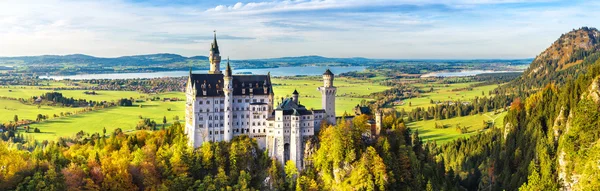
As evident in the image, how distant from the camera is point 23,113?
6457 inches

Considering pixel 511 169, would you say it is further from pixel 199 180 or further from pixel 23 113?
pixel 23 113

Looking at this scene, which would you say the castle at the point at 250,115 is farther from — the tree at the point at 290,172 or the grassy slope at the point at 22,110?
the grassy slope at the point at 22,110

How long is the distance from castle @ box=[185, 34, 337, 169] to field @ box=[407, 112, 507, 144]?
70530 mm

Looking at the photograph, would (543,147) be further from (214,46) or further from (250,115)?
(214,46)

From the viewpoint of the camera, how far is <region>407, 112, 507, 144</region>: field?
150 metres

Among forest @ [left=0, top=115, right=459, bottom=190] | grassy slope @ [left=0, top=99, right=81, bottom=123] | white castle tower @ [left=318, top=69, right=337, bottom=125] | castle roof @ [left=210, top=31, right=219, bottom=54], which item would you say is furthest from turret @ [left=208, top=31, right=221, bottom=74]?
grassy slope @ [left=0, top=99, right=81, bottom=123]

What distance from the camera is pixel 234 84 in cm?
8894

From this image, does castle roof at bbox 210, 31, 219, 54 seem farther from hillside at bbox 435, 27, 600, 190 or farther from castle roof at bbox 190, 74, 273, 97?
hillside at bbox 435, 27, 600, 190

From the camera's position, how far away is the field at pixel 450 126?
492 feet

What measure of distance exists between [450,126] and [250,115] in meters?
96.7

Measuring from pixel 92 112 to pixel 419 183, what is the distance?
415 feet

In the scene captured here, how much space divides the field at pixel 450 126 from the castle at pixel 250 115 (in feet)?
231

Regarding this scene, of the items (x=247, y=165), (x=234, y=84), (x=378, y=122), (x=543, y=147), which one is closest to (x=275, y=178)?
(x=247, y=165)

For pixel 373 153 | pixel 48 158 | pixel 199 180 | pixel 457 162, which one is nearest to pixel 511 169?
pixel 457 162
